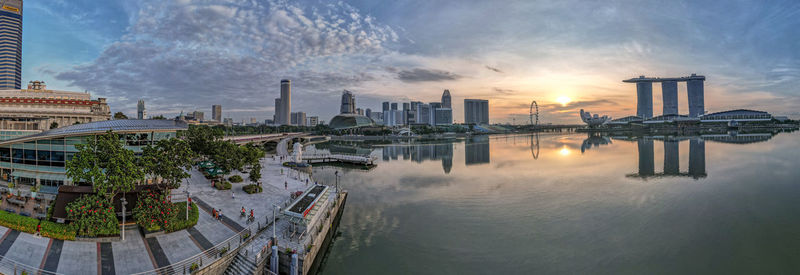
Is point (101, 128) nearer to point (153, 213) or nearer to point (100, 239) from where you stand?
point (100, 239)

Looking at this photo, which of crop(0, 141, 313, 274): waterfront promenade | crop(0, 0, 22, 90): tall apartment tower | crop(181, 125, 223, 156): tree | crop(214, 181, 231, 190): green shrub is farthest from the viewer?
crop(0, 0, 22, 90): tall apartment tower

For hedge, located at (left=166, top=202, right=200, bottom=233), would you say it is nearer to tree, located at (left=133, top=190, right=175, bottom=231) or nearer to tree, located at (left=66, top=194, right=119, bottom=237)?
tree, located at (left=133, top=190, right=175, bottom=231)

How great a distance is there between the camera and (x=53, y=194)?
102ft

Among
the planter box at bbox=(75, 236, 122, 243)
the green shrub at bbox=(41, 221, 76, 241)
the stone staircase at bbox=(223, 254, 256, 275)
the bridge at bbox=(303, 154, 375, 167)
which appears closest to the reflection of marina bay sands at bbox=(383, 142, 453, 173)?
the bridge at bbox=(303, 154, 375, 167)

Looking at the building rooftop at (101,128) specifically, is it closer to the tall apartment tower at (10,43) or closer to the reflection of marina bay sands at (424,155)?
the reflection of marina bay sands at (424,155)

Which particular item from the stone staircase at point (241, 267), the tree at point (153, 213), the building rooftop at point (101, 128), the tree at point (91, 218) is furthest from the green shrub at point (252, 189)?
the stone staircase at point (241, 267)

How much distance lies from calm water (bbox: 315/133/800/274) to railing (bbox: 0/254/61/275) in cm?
1556

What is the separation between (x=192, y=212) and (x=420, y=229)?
20169mm

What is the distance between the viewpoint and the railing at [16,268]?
614 inches

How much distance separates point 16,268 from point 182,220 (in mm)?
8238

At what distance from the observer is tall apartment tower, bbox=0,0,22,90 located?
11688 centimetres

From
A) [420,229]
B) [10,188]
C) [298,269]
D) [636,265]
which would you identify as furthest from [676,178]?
[10,188]

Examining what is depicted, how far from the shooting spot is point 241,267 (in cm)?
1883

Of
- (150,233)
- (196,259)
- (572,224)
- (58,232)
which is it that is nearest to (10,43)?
(58,232)
